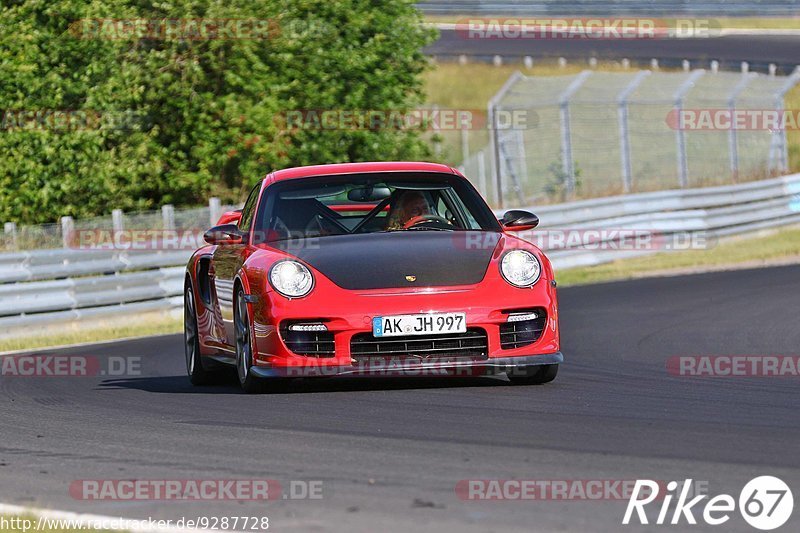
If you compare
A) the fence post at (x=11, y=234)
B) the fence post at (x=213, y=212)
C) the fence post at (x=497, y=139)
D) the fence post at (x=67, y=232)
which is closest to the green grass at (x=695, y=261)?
the fence post at (x=497, y=139)

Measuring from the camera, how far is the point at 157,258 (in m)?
18.3

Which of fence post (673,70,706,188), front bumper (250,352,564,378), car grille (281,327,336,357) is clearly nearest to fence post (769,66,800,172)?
fence post (673,70,706,188)

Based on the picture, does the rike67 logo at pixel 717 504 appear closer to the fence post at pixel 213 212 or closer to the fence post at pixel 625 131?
the fence post at pixel 213 212

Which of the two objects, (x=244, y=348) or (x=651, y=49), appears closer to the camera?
(x=244, y=348)

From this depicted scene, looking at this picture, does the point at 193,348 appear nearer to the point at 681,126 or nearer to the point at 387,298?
→ the point at 387,298

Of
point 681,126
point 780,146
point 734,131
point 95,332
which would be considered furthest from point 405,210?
point 780,146

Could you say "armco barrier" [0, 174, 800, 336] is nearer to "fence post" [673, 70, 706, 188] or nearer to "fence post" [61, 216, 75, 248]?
"fence post" [61, 216, 75, 248]

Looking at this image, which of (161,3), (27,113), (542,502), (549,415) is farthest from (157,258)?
(542,502)

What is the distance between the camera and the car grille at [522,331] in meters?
8.55

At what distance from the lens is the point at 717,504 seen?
16.4 feet

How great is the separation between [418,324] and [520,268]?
701 mm

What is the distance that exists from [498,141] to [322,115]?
3.54 m

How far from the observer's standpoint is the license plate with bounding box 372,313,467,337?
8367 millimetres

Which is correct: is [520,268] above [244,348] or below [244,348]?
above
